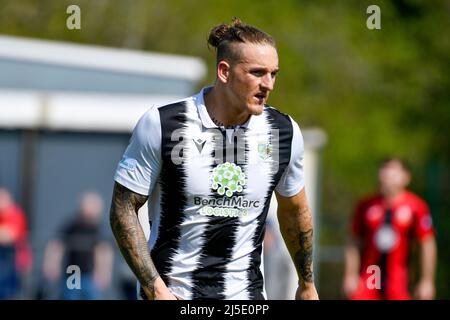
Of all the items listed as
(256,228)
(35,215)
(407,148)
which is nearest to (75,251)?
(35,215)

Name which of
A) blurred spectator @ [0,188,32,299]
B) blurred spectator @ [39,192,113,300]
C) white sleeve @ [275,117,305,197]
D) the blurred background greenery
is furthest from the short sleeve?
the blurred background greenery

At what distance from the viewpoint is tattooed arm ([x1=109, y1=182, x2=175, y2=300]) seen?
6203 mm

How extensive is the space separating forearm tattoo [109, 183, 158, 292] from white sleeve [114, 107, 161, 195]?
2.0 inches

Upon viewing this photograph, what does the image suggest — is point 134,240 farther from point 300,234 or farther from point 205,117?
point 300,234

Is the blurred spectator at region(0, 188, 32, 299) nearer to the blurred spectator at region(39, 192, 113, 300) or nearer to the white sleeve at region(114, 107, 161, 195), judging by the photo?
the blurred spectator at region(39, 192, 113, 300)

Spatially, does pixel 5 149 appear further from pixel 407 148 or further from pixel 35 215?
pixel 407 148

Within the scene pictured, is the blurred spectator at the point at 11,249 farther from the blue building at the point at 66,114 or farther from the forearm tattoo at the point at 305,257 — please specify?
the forearm tattoo at the point at 305,257

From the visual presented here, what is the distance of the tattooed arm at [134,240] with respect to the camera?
6.20 meters

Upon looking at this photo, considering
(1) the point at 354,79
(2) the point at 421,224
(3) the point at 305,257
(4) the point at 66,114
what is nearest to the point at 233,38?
(3) the point at 305,257

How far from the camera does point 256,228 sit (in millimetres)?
6461

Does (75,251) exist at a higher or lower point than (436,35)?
lower

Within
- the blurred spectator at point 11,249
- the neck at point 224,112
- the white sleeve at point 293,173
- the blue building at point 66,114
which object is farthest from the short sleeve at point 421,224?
the neck at point 224,112

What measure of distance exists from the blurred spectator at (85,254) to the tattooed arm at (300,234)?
27.6ft
